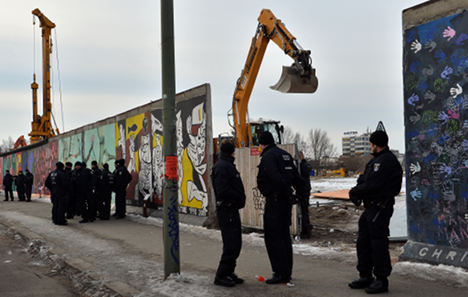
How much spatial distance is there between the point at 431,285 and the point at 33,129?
128 feet

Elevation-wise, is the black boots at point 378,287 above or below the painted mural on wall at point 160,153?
below

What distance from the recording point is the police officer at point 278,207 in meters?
5.37

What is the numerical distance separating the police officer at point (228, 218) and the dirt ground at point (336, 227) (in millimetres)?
2904

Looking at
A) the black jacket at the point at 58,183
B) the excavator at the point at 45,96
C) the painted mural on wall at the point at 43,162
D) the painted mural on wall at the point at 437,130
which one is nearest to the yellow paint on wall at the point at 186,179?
the black jacket at the point at 58,183

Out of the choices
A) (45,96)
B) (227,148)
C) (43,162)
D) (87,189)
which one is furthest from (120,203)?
(45,96)

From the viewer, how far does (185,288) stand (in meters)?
5.30

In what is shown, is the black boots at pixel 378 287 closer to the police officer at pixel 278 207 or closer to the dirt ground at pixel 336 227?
the police officer at pixel 278 207

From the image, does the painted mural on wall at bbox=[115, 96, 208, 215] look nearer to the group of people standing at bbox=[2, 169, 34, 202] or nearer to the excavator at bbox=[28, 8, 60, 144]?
the group of people standing at bbox=[2, 169, 34, 202]

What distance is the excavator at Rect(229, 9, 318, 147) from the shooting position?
34.2 ft

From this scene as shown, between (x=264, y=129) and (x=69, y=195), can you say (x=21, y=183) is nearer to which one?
(x=69, y=195)

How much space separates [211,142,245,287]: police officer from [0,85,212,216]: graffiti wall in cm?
517

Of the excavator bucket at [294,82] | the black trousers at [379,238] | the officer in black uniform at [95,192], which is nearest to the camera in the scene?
the black trousers at [379,238]

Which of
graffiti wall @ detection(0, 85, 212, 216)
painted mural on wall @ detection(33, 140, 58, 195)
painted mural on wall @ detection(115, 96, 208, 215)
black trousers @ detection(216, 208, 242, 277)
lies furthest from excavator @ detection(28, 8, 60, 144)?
black trousers @ detection(216, 208, 242, 277)

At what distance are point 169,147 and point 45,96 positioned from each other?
35580 mm
